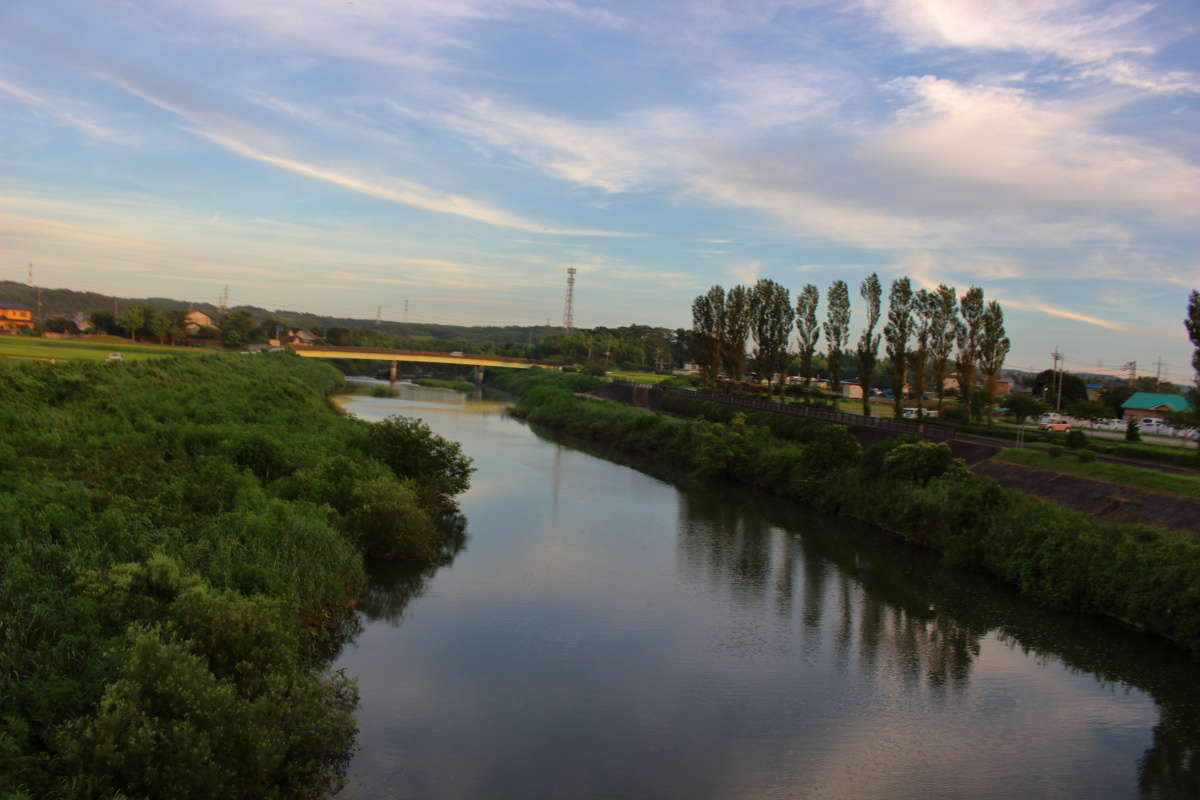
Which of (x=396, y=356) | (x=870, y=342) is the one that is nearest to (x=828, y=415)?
(x=870, y=342)

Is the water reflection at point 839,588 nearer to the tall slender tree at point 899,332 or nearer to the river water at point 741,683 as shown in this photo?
the river water at point 741,683

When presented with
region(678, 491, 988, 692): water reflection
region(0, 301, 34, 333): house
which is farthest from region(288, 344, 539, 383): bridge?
region(678, 491, 988, 692): water reflection

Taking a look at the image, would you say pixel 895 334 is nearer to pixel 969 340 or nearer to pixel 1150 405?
pixel 969 340

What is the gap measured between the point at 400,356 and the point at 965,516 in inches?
2920

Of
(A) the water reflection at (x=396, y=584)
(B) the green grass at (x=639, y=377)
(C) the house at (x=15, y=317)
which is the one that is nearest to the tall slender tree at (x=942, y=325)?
(A) the water reflection at (x=396, y=584)

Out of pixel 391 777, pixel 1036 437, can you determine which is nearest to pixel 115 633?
pixel 391 777

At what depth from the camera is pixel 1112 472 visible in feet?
84.4

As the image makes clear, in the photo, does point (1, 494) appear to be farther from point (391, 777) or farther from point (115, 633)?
point (391, 777)

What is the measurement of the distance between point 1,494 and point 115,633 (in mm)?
5319

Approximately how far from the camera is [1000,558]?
2309 cm

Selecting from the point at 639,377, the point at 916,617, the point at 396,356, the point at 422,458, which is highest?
the point at 396,356

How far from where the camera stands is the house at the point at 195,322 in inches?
3392

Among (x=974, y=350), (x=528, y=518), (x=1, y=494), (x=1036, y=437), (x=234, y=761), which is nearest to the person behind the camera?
(x=234, y=761)

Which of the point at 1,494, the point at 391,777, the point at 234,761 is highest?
the point at 1,494
